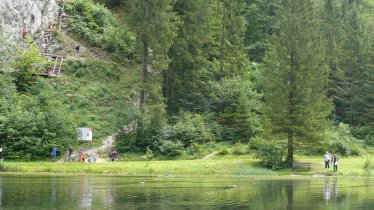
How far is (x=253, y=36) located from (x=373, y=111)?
2577cm

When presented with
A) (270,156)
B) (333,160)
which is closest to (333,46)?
(333,160)

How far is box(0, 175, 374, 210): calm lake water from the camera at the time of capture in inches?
1008

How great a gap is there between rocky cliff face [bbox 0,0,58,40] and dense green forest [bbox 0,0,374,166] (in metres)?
3.15

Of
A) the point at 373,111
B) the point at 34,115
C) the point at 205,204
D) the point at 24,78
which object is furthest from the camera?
the point at 373,111

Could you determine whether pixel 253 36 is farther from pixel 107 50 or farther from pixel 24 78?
pixel 24 78

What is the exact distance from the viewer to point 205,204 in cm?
2592

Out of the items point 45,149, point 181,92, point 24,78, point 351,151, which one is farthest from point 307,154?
point 24,78

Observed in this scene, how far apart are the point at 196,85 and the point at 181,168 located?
2198 centimetres

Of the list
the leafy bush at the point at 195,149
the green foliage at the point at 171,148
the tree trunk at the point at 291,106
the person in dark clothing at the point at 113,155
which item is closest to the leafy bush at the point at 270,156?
the tree trunk at the point at 291,106

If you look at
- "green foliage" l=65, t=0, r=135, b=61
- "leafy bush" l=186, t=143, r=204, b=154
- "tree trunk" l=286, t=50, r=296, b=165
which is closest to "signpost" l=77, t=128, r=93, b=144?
"leafy bush" l=186, t=143, r=204, b=154

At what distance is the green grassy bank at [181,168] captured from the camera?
4544 cm

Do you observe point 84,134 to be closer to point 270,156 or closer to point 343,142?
point 270,156

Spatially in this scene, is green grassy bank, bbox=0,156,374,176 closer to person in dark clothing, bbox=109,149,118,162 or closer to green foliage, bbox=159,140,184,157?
person in dark clothing, bbox=109,149,118,162

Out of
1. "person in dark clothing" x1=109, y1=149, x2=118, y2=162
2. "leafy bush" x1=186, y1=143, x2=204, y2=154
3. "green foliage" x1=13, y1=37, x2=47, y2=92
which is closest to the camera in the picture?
"person in dark clothing" x1=109, y1=149, x2=118, y2=162
